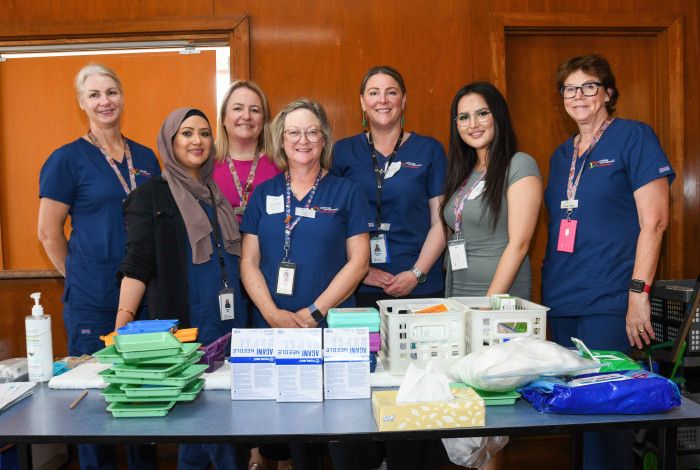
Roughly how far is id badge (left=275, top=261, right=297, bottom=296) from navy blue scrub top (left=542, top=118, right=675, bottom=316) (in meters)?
1.10

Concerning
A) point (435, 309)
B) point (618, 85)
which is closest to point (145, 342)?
point (435, 309)

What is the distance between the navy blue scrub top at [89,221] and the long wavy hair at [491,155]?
4.87 ft

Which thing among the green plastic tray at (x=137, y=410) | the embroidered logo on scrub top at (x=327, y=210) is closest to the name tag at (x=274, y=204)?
the embroidered logo on scrub top at (x=327, y=210)

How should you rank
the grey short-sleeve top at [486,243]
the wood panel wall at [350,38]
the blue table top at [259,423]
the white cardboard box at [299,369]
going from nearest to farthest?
the blue table top at [259,423], the white cardboard box at [299,369], the grey short-sleeve top at [486,243], the wood panel wall at [350,38]

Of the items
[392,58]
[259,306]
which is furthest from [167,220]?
[392,58]

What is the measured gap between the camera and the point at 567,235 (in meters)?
2.54

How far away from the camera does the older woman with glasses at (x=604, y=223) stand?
8.02 feet

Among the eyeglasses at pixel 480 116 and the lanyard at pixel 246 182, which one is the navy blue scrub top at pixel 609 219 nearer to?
the eyeglasses at pixel 480 116

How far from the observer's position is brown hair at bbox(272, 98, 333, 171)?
2.64m

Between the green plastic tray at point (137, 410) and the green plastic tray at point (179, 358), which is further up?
the green plastic tray at point (179, 358)

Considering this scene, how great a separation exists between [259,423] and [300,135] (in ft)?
4.33

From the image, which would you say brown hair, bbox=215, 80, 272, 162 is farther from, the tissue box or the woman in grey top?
the tissue box

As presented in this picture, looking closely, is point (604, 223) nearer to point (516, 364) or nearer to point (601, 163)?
point (601, 163)

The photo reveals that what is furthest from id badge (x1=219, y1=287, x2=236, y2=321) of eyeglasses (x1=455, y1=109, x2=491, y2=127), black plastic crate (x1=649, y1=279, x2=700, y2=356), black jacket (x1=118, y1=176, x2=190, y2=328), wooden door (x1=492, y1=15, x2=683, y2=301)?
wooden door (x1=492, y1=15, x2=683, y2=301)
